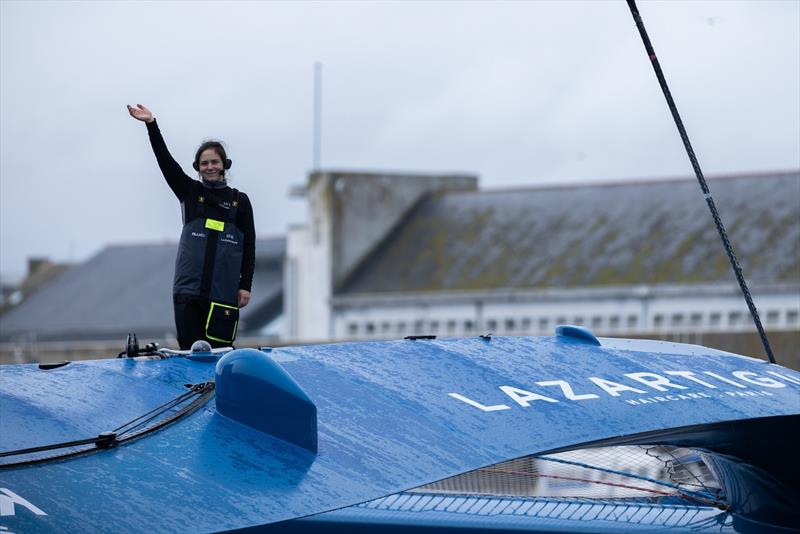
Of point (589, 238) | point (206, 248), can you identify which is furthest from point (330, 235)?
point (206, 248)

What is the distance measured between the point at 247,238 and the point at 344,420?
2.14m

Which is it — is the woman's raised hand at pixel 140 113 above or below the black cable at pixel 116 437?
above

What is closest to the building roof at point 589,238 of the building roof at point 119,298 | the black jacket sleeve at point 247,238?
the building roof at point 119,298

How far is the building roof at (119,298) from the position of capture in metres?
67.4

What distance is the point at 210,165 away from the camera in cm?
713

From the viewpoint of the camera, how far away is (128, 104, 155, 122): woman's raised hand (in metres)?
6.85

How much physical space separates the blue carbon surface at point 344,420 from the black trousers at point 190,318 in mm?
1209

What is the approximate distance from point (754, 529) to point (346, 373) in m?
1.54

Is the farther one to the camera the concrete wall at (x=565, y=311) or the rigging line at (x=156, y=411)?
the concrete wall at (x=565, y=311)

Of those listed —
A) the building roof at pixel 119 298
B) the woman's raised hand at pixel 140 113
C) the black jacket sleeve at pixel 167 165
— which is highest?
the woman's raised hand at pixel 140 113

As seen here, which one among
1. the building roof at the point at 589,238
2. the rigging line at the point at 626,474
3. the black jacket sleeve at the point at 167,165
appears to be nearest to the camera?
the rigging line at the point at 626,474

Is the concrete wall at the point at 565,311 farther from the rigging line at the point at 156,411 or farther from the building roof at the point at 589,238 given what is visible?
the rigging line at the point at 156,411

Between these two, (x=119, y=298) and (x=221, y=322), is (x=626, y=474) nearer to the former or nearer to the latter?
(x=221, y=322)

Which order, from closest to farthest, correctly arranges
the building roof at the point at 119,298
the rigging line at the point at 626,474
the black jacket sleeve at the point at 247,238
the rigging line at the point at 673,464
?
the rigging line at the point at 626,474
the rigging line at the point at 673,464
the black jacket sleeve at the point at 247,238
the building roof at the point at 119,298
